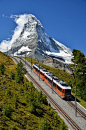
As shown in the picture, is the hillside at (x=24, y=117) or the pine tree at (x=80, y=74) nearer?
the hillside at (x=24, y=117)

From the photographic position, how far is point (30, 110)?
86.9 feet

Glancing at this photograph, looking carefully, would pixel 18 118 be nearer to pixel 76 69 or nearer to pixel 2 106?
pixel 2 106

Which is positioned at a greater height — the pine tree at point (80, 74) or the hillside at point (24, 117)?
the pine tree at point (80, 74)

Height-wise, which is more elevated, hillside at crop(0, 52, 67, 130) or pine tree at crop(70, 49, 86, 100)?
pine tree at crop(70, 49, 86, 100)

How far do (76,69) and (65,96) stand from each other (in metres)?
10.9

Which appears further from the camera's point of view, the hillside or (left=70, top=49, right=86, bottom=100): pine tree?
(left=70, top=49, right=86, bottom=100): pine tree

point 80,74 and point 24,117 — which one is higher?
point 80,74

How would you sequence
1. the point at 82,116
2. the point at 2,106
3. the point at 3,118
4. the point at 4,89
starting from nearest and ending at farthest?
the point at 3,118, the point at 2,106, the point at 82,116, the point at 4,89

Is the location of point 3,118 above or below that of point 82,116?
above

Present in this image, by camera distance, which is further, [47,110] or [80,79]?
[80,79]

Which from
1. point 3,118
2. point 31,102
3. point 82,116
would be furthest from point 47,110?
point 3,118

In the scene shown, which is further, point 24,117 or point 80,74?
point 80,74

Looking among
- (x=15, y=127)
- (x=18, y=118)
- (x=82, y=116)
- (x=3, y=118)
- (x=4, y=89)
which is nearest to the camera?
(x=15, y=127)

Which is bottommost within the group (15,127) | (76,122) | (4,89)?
(76,122)
